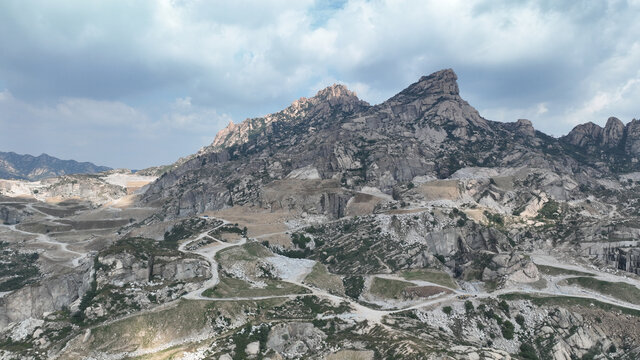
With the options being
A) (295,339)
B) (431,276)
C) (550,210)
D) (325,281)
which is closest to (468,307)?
(431,276)

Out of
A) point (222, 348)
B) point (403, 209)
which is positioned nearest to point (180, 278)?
point (222, 348)

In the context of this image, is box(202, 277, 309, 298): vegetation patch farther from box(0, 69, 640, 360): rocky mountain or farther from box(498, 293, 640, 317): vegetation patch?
box(498, 293, 640, 317): vegetation patch

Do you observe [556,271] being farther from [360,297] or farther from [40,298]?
[40,298]

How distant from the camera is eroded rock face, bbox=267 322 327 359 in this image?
77312mm

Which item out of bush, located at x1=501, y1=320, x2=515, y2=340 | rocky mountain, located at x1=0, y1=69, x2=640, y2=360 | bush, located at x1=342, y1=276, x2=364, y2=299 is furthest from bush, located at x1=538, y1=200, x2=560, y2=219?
bush, located at x1=342, y1=276, x2=364, y2=299

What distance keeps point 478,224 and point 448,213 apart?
16373 mm

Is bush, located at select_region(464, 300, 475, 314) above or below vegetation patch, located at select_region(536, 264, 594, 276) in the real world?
below

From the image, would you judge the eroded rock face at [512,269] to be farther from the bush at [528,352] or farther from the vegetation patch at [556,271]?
the bush at [528,352]

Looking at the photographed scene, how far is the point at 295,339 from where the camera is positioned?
81.5 m

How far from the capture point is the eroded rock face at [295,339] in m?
77.3

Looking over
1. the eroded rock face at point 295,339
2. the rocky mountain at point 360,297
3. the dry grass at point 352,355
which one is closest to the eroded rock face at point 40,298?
the rocky mountain at point 360,297

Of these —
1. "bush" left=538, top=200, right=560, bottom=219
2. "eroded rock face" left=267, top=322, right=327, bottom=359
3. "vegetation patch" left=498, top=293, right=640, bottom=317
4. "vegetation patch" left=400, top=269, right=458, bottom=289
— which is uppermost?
"bush" left=538, top=200, right=560, bottom=219

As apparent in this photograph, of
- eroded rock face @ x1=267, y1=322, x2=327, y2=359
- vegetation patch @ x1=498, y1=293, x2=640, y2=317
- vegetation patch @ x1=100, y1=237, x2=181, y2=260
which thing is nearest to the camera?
eroded rock face @ x1=267, y1=322, x2=327, y2=359

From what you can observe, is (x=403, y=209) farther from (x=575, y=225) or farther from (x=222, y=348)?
(x=222, y=348)
